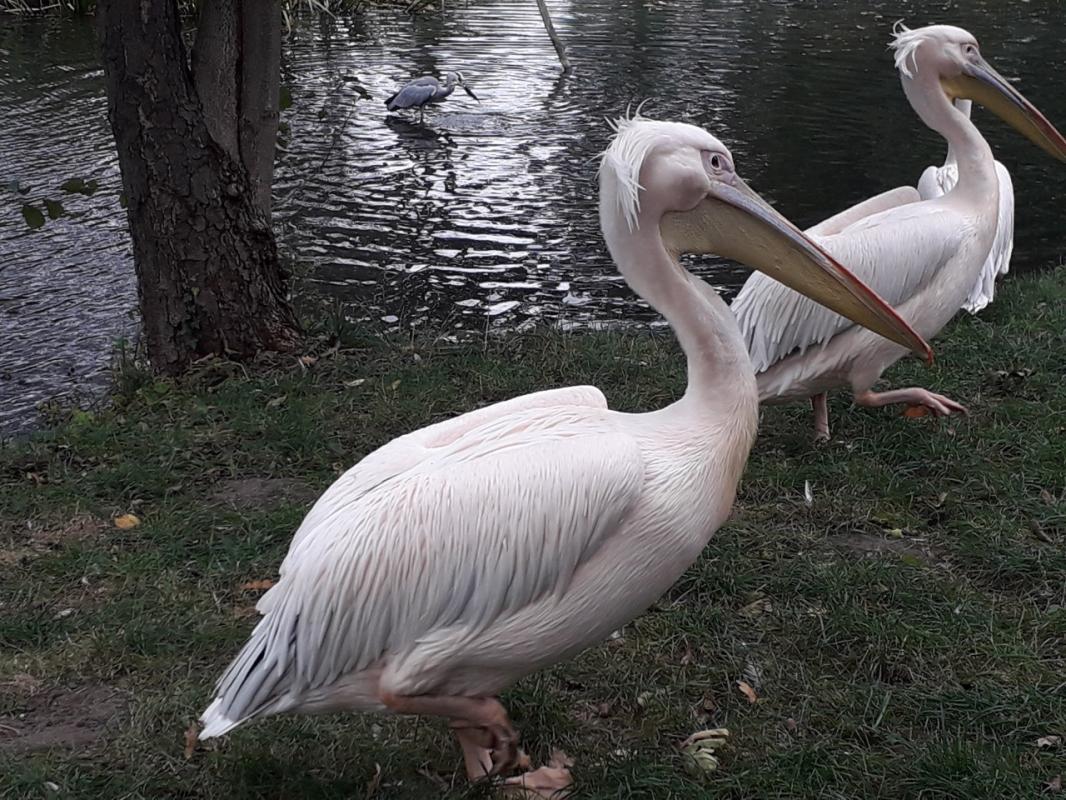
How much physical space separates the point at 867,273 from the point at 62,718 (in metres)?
2.80

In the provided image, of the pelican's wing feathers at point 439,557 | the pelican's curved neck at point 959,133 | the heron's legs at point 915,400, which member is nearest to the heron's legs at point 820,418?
the heron's legs at point 915,400

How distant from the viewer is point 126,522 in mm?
3605

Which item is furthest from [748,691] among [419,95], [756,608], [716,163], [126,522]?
[419,95]

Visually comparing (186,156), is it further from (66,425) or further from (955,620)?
(955,620)

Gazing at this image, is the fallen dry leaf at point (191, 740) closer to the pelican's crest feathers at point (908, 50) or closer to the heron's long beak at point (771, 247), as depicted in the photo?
the heron's long beak at point (771, 247)

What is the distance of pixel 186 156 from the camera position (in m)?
4.48

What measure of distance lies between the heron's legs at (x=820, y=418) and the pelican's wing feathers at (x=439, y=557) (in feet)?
6.77

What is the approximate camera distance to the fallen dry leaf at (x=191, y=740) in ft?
8.43

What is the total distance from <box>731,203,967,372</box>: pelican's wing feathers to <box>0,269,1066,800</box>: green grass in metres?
0.40

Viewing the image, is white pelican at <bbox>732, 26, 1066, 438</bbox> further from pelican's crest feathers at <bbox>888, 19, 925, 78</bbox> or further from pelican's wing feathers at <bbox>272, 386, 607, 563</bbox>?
pelican's wing feathers at <bbox>272, 386, 607, 563</bbox>

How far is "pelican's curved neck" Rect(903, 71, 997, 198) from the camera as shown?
4.23m

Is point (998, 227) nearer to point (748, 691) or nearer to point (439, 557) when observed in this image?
point (748, 691)

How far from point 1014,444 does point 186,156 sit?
125 inches

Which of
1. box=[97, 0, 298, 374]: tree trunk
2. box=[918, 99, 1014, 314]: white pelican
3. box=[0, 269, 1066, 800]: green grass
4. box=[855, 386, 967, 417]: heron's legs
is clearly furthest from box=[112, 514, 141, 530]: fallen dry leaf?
box=[918, 99, 1014, 314]: white pelican
